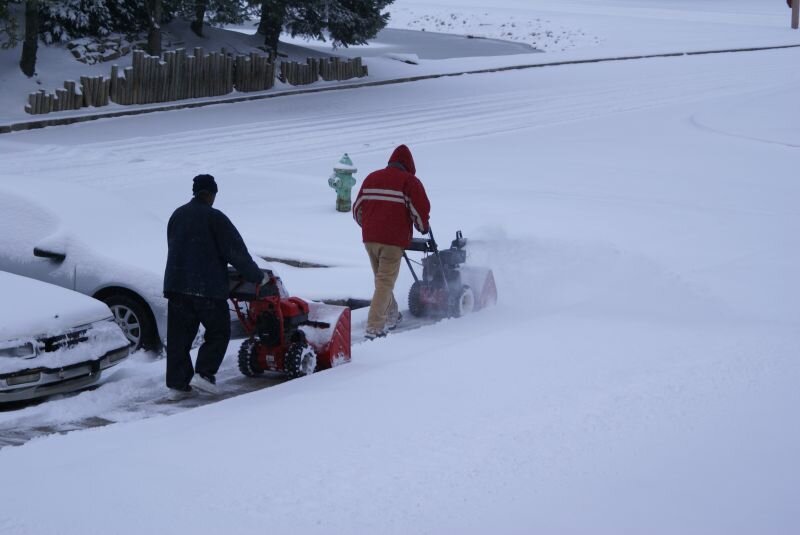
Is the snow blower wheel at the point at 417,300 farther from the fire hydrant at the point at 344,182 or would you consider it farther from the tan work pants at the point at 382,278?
the fire hydrant at the point at 344,182

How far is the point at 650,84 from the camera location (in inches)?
1218

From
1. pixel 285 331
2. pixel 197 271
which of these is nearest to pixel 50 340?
pixel 197 271

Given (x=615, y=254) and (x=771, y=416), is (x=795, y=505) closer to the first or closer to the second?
(x=771, y=416)

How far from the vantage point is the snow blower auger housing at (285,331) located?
8.02 meters

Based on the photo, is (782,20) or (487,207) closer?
(487,207)

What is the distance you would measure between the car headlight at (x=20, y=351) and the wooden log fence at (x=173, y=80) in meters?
16.2

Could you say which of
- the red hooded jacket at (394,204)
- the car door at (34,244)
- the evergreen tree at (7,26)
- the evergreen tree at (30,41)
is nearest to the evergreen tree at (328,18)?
the evergreen tree at (30,41)

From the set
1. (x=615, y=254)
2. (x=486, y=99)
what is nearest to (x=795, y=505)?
(x=615, y=254)

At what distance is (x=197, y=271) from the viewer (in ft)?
25.0

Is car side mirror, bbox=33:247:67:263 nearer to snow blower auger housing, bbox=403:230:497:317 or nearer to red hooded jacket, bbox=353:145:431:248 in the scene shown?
red hooded jacket, bbox=353:145:431:248

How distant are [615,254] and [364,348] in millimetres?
3878

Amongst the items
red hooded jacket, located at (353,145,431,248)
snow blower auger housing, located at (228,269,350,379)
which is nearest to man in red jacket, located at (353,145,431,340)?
red hooded jacket, located at (353,145,431,248)

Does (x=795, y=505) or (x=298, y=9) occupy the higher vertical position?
(x=298, y=9)

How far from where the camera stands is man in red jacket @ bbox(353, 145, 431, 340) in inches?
369
